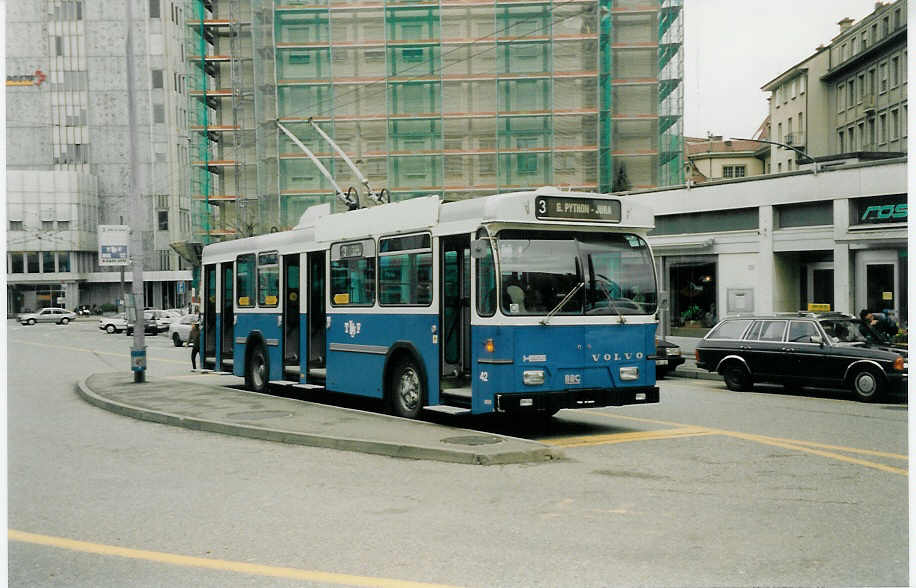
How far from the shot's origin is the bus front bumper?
11.3 m

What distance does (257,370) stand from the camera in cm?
1792

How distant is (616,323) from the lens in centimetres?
1188

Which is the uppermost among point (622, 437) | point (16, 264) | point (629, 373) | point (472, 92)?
point (472, 92)

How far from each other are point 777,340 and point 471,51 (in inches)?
1133

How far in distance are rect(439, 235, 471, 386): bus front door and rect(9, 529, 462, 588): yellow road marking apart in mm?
6089

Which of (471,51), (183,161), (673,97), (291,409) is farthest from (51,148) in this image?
(291,409)

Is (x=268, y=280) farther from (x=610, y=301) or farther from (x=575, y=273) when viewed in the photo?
(x=610, y=301)

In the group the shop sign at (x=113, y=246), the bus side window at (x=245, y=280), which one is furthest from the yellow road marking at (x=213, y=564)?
the shop sign at (x=113, y=246)

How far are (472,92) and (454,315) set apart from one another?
1309 inches

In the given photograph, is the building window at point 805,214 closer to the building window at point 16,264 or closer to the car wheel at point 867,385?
the car wheel at point 867,385

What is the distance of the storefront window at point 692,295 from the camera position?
27859 mm

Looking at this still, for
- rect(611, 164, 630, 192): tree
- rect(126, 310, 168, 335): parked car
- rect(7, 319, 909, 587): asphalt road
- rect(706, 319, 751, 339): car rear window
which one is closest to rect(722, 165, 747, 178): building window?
rect(611, 164, 630, 192): tree

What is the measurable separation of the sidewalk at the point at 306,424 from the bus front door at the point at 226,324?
4.10ft

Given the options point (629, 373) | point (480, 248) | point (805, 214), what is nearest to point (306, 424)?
point (480, 248)
